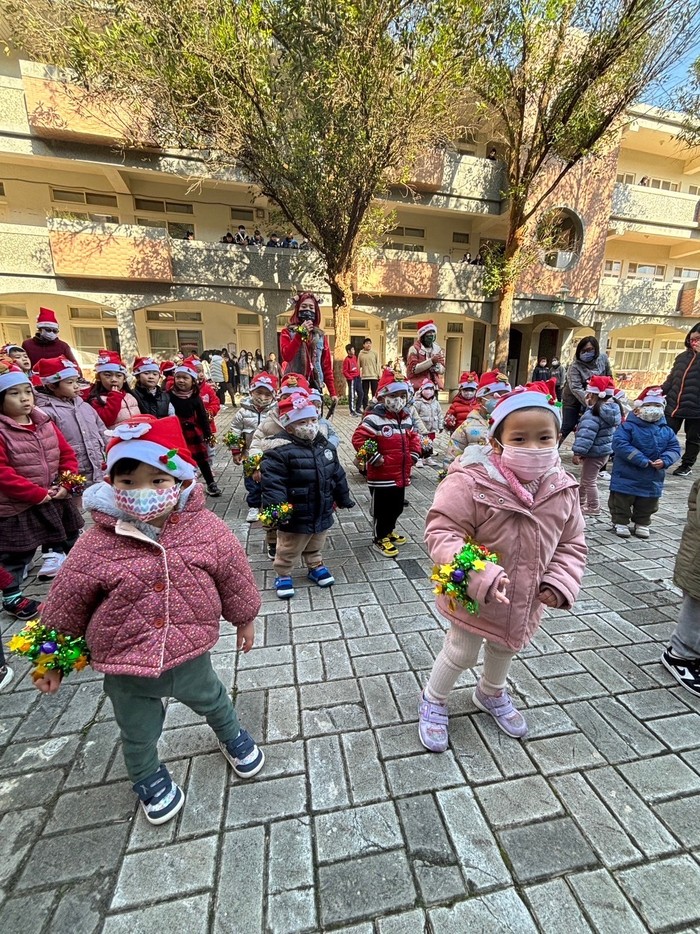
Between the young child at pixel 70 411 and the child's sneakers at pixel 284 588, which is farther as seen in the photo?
the young child at pixel 70 411

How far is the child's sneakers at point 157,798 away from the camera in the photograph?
1863 millimetres

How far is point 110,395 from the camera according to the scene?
4996 mm

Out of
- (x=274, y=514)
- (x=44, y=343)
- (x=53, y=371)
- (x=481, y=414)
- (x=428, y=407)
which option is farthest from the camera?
(x=428, y=407)

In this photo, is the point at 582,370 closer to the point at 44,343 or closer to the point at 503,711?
the point at 503,711

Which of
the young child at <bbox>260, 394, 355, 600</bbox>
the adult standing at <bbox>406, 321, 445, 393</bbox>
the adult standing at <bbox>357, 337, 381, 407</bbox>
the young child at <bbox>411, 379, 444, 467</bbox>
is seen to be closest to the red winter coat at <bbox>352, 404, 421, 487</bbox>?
the young child at <bbox>260, 394, 355, 600</bbox>

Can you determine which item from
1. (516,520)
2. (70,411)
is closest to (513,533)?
(516,520)

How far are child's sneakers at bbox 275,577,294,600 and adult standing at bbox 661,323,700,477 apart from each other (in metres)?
6.50

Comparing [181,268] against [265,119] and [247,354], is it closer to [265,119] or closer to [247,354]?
[247,354]

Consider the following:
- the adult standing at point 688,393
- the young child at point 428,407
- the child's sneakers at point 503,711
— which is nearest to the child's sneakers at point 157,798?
the child's sneakers at point 503,711

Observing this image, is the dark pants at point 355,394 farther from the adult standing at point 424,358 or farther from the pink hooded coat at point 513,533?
the pink hooded coat at point 513,533

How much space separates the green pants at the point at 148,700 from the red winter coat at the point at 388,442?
2.61 meters

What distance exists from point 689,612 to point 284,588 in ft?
9.43

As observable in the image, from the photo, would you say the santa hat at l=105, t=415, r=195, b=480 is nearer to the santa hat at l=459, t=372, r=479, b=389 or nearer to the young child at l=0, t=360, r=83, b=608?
the young child at l=0, t=360, r=83, b=608

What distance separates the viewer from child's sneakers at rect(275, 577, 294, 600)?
144 inches
